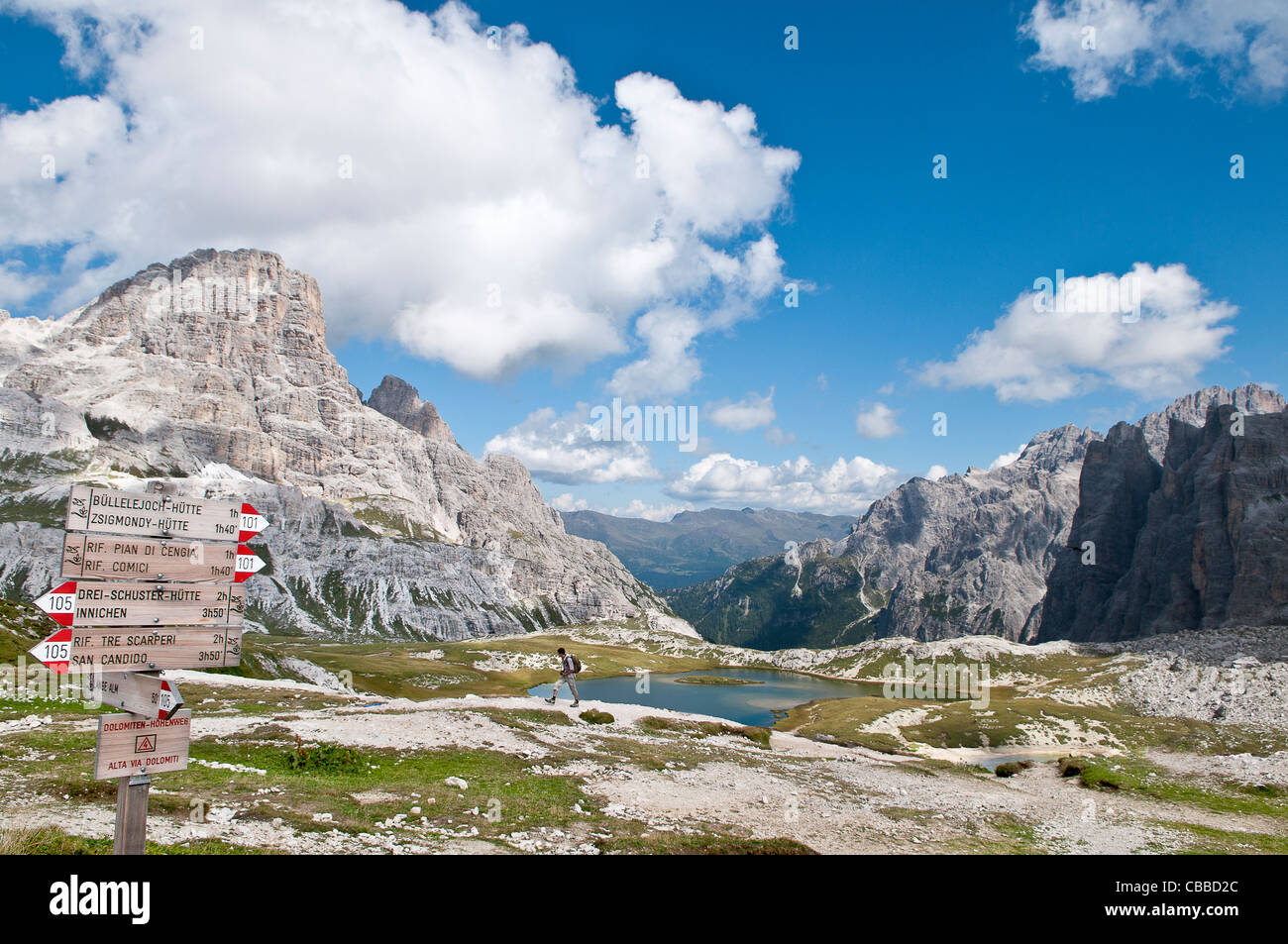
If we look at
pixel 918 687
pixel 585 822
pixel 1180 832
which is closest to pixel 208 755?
pixel 585 822

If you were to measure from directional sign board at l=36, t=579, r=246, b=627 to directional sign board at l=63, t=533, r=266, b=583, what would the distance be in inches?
7.0

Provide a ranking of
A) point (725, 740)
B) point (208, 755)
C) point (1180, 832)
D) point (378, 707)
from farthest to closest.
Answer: point (725, 740)
point (378, 707)
point (1180, 832)
point (208, 755)

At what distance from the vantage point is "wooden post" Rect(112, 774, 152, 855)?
34.1ft

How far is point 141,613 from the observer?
1145 cm

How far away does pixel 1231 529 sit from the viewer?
19638 cm

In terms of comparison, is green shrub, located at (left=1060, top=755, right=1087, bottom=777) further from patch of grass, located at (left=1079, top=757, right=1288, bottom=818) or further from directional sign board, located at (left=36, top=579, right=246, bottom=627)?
directional sign board, located at (left=36, top=579, right=246, bottom=627)

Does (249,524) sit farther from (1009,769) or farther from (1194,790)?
(1009,769)

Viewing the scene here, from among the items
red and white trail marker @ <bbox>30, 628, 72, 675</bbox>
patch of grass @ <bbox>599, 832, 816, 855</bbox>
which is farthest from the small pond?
red and white trail marker @ <bbox>30, 628, 72, 675</bbox>

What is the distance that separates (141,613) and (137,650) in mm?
623

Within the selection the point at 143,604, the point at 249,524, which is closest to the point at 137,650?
the point at 143,604

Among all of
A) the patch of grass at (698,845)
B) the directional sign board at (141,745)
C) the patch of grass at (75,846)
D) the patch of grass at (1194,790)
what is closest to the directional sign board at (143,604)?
the directional sign board at (141,745)

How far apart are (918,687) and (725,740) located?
560ft
